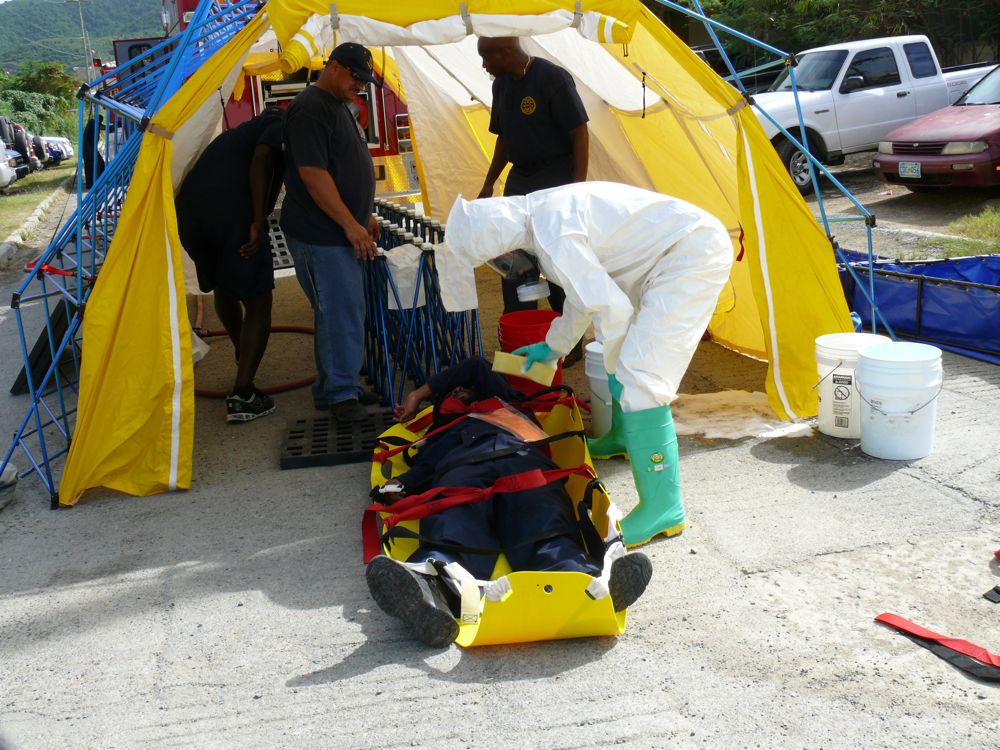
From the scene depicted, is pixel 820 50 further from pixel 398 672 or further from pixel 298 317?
pixel 398 672

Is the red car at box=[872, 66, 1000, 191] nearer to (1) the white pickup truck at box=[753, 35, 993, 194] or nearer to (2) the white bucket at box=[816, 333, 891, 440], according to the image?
(1) the white pickup truck at box=[753, 35, 993, 194]

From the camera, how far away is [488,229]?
3557mm

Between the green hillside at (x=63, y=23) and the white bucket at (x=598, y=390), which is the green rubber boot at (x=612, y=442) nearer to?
the white bucket at (x=598, y=390)

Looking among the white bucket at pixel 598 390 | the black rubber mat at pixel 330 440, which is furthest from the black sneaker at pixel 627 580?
the black rubber mat at pixel 330 440

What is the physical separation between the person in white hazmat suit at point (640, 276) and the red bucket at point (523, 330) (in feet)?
2.66

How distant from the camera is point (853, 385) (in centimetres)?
464

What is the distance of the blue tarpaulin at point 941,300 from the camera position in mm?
5805

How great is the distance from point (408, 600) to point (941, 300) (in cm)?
447

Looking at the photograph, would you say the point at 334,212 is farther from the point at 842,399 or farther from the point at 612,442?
the point at 842,399

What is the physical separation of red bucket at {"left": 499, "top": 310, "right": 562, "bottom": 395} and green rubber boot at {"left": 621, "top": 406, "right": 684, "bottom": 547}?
91 cm

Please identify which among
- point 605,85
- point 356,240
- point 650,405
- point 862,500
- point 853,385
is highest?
point 605,85

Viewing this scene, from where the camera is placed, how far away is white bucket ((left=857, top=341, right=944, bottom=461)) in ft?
14.3

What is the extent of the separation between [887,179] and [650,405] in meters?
8.52

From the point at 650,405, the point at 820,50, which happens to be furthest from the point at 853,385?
the point at 820,50
